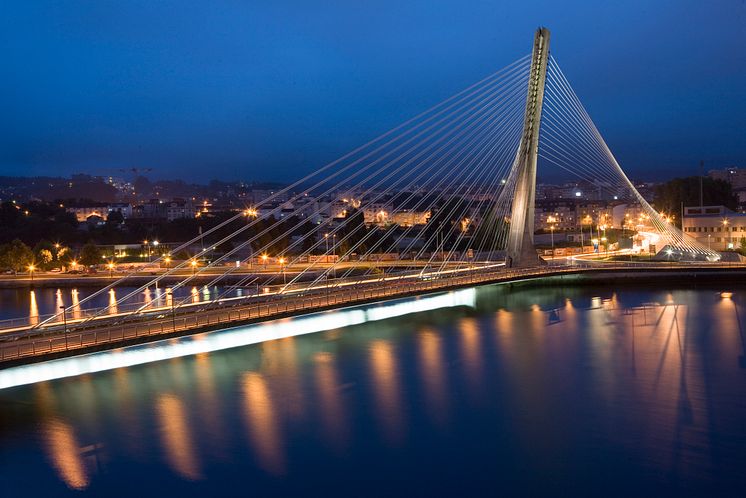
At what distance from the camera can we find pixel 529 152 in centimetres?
1484

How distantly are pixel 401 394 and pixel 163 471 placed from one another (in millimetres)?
2976

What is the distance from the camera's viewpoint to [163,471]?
5809 millimetres

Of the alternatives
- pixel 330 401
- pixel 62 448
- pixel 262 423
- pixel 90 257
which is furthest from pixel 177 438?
pixel 90 257

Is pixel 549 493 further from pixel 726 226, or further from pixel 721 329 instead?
pixel 726 226

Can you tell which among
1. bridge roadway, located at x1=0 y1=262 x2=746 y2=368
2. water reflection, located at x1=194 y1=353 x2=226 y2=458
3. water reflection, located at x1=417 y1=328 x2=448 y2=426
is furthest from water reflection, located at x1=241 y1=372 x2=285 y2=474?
water reflection, located at x1=417 y1=328 x2=448 y2=426

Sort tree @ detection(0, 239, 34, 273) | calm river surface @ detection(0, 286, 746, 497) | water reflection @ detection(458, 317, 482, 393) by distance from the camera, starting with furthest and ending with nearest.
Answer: tree @ detection(0, 239, 34, 273), water reflection @ detection(458, 317, 482, 393), calm river surface @ detection(0, 286, 746, 497)

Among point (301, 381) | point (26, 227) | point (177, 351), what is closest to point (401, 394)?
point (301, 381)

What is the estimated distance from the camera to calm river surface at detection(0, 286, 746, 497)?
5.58 m

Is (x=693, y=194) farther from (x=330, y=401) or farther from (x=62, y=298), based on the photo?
(x=330, y=401)

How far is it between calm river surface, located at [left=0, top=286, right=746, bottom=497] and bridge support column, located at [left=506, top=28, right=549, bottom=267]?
480 cm

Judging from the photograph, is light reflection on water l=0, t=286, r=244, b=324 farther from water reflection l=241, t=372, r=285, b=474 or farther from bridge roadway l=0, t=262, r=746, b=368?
water reflection l=241, t=372, r=285, b=474

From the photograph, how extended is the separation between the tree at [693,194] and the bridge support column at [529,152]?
15.6 meters

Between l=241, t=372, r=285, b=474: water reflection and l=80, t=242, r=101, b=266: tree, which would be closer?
l=241, t=372, r=285, b=474: water reflection

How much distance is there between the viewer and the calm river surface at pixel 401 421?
558cm
